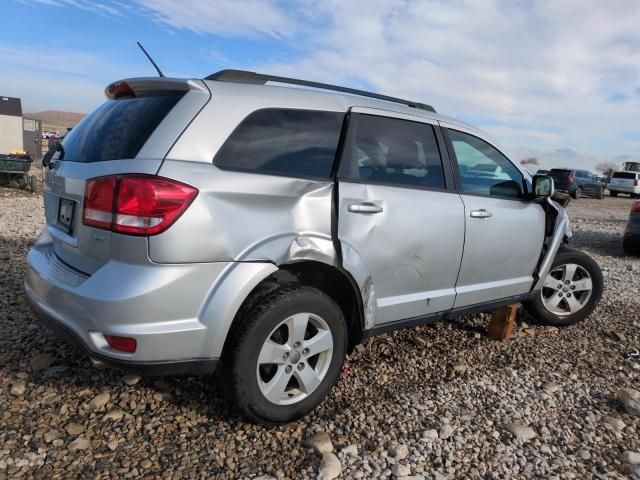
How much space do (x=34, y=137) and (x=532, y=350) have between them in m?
24.3

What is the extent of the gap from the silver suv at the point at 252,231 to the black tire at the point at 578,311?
4.22 feet

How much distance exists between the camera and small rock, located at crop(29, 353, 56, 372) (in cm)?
308

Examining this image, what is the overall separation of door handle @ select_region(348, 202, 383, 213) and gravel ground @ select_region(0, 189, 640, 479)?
45.4 inches

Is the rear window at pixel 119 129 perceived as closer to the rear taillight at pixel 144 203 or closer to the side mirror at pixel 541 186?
the rear taillight at pixel 144 203

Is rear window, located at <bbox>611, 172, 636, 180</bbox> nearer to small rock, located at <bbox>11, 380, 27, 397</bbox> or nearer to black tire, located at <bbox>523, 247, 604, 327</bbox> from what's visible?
black tire, located at <bbox>523, 247, 604, 327</bbox>

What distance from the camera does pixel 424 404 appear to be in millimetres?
3008

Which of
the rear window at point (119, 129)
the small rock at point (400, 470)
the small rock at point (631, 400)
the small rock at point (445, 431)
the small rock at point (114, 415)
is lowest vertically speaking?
the small rock at point (114, 415)

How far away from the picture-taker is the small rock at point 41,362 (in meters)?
3.08

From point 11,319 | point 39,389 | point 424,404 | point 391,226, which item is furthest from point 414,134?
point 11,319

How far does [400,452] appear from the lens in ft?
8.29

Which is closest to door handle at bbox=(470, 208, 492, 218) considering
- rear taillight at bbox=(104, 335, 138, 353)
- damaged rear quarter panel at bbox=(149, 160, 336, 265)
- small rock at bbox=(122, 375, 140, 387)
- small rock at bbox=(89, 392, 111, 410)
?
damaged rear quarter panel at bbox=(149, 160, 336, 265)

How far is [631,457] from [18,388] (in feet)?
11.1

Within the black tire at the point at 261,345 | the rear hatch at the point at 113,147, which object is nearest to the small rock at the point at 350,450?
the black tire at the point at 261,345

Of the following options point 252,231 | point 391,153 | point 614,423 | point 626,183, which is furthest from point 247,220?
point 626,183
